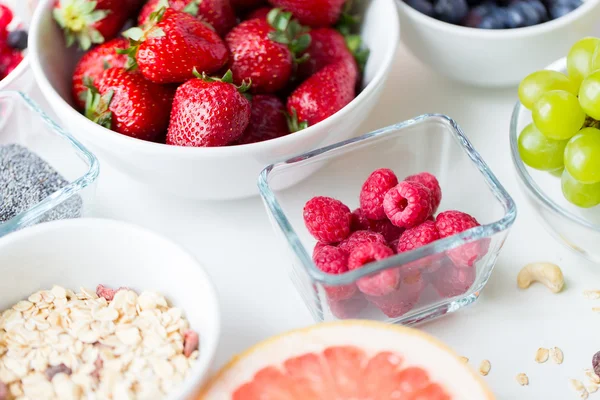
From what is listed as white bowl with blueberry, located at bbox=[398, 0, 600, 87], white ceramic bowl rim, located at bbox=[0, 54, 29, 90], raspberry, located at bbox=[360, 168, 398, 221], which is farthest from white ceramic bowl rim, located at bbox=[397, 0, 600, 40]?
white ceramic bowl rim, located at bbox=[0, 54, 29, 90]

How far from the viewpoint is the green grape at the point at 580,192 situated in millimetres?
985

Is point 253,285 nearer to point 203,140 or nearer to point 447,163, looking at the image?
point 203,140

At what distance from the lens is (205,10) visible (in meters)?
1.15

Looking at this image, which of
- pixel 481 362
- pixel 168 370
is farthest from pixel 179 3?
pixel 481 362

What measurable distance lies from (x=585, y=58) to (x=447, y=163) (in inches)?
9.3

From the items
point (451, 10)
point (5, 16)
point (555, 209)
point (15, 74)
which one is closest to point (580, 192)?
point (555, 209)

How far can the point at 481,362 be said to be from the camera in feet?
3.13

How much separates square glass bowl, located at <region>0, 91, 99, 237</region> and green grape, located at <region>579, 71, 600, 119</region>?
651 mm

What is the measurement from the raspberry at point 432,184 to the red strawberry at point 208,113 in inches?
10.0

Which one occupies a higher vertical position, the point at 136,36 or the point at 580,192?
the point at 136,36

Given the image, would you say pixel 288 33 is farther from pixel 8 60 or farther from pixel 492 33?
pixel 8 60

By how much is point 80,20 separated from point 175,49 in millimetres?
217

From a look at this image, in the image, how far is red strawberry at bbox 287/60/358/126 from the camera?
1.08 m

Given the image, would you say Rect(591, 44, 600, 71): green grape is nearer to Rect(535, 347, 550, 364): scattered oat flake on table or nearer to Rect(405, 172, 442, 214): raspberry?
Rect(405, 172, 442, 214): raspberry
